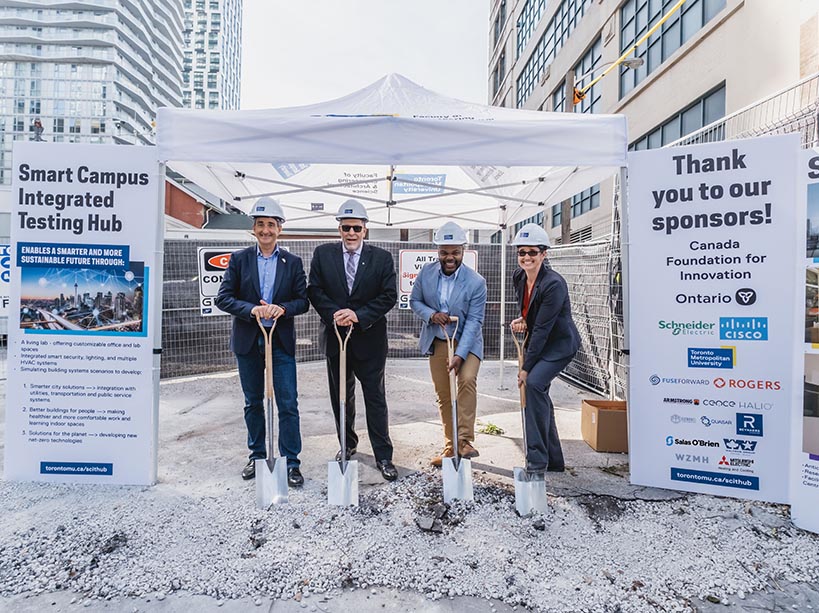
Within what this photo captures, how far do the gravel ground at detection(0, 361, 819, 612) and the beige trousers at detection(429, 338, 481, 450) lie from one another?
392mm

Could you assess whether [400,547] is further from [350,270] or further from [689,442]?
[689,442]

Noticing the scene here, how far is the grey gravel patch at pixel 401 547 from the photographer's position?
252 cm

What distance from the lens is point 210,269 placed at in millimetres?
7762

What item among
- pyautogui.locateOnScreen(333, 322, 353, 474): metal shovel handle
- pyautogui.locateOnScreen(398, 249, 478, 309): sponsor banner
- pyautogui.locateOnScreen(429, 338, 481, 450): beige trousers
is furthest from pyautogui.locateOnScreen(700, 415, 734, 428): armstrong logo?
pyautogui.locateOnScreen(398, 249, 478, 309): sponsor banner

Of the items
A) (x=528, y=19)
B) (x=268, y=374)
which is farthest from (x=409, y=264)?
(x=528, y=19)

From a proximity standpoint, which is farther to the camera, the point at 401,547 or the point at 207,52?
the point at 207,52

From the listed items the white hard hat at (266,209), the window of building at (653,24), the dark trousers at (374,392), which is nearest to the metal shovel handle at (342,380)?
the dark trousers at (374,392)

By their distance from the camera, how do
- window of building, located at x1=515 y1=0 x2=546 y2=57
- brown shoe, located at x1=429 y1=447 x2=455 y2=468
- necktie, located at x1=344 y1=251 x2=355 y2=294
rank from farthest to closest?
1. window of building, located at x1=515 y1=0 x2=546 y2=57
2. brown shoe, located at x1=429 y1=447 x2=455 y2=468
3. necktie, located at x1=344 y1=251 x2=355 y2=294

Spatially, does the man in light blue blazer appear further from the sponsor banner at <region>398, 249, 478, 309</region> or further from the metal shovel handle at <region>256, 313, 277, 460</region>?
the sponsor banner at <region>398, 249, 478, 309</region>

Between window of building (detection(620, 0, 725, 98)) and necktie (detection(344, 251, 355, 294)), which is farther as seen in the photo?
window of building (detection(620, 0, 725, 98))

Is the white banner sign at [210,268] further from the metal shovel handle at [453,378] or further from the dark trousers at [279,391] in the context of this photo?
the metal shovel handle at [453,378]

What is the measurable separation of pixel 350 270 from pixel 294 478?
5.58ft

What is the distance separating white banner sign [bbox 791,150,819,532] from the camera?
3070 millimetres

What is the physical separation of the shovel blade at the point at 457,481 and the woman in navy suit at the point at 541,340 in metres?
0.56
